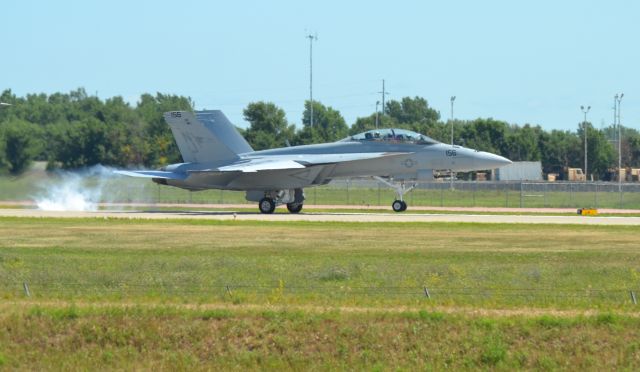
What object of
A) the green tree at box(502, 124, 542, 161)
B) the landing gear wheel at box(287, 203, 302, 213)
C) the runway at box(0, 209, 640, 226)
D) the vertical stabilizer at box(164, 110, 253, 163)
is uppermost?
the green tree at box(502, 124, 542, 161)

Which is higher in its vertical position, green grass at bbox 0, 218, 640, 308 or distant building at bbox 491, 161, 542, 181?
distant building at bbox 491, 161, 542, 181

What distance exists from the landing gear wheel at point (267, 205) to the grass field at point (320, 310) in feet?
75.4

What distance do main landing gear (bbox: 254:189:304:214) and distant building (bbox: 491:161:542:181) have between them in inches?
2543

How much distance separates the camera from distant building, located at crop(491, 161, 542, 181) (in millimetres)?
117562

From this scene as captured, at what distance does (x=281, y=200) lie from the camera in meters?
55.3

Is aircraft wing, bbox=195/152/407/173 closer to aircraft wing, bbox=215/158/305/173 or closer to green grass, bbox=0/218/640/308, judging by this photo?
aircraft wing, bbox=215/158/305/173

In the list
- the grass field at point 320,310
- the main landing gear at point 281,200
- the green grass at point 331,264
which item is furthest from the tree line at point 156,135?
the grass field at point 320,310

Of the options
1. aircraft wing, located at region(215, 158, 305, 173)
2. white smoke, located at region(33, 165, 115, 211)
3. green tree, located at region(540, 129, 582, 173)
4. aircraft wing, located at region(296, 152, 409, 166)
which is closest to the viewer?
aircraft wing, located at region(215, 158, 305, 173)

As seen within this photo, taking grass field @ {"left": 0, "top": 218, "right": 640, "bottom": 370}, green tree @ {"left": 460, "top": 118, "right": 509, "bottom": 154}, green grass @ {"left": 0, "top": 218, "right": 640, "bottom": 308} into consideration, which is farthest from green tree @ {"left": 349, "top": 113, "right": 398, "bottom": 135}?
grass field @ {"left": 0, "top": 218, "right": 640, "bottom": 370}

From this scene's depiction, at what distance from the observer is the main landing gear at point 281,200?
54.5 meters

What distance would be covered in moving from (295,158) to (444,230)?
49.8 feet

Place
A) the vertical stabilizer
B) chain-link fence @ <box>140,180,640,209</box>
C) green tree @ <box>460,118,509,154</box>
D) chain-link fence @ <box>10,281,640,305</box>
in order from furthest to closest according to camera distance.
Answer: green tree @ <box>460,118,509,154</box> < chain-link fence @ <box>140,180,640,209</box> < the vertical stabilizer < chain-link fence @ <box>10,281,640,305</box>

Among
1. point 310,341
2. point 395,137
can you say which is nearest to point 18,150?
point 395,137

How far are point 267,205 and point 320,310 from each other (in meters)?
34.3
